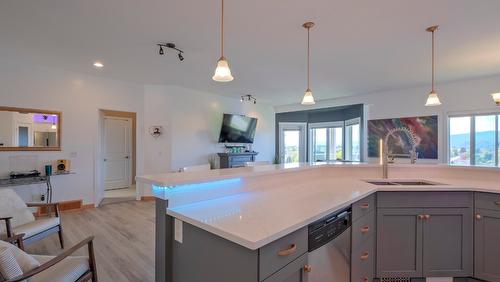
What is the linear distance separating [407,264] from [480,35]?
2.86 metres

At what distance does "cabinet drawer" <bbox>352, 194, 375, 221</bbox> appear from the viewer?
1.78m

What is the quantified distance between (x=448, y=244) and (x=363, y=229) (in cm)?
90

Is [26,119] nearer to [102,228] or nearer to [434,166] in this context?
[102,228]

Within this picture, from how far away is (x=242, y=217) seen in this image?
1.30 m

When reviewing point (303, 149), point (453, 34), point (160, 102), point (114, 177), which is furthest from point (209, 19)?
point (303, 149)

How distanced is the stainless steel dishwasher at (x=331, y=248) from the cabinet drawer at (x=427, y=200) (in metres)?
0.68

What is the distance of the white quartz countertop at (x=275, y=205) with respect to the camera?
3.63 ft

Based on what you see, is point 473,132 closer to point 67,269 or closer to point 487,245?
point 487,245

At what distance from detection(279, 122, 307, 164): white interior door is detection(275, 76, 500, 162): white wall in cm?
228

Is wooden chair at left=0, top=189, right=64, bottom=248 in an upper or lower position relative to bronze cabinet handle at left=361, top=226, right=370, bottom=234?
lower

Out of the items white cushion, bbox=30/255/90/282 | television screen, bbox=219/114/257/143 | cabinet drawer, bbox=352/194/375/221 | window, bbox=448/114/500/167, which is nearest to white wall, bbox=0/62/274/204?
television screen, bbox=219/114/257/143

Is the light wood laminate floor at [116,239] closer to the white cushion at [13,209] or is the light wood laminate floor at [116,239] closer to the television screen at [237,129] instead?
the white cushion at [13,209]

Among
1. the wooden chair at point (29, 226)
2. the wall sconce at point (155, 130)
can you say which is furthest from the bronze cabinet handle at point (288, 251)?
the wall sconce at point (155, 130)

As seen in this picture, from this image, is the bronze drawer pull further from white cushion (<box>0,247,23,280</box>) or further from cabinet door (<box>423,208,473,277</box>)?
white cushion (<box>0,247,23,280</box>)
